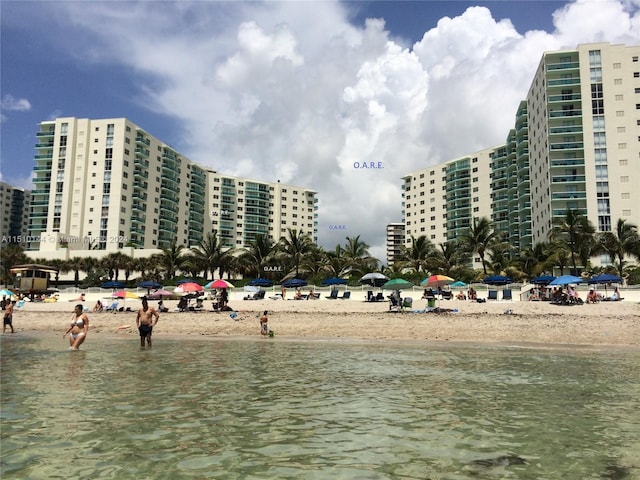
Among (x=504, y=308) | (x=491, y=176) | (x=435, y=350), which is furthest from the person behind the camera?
(x=491, y=176)

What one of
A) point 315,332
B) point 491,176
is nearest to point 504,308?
point 315,332

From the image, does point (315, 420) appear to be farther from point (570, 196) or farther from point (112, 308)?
point (570, 196)

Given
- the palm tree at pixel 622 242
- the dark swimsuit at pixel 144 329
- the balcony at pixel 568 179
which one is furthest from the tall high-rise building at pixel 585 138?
the dark swimsuit at pixel 144 329

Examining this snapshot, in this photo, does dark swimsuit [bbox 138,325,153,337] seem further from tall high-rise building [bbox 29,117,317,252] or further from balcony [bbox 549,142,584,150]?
balcony [bbox 549,142,584,150]

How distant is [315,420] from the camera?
7762mm

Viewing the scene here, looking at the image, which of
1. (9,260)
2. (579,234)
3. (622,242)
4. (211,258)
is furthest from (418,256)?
(9,260)

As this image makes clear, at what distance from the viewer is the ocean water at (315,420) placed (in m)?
5.57

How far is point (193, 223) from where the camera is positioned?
13050 centimetres

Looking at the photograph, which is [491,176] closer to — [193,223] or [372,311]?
[193,223]

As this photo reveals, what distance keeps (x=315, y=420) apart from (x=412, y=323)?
2175 centimetres

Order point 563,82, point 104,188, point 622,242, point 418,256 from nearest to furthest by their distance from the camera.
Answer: point 622,242
point 418,256
point 563,82
point 104,188

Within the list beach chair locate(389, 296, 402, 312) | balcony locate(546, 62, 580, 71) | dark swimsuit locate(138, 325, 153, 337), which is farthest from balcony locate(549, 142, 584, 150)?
dark swimsuit locate(138, 325, 153, 337)

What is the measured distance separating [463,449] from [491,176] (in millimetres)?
125076

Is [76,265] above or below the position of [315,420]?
above
